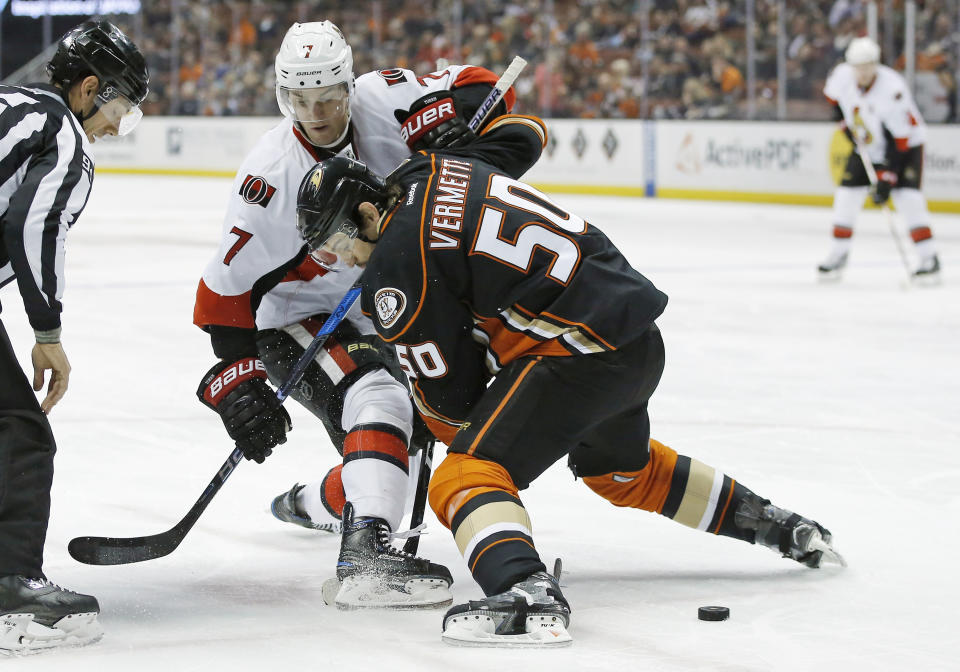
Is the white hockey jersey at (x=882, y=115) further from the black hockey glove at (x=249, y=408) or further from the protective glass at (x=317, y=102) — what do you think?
the black hockey glove at (x=249, y=408)

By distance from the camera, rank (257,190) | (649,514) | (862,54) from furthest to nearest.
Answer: (862,54) < (649,514) < (257,190)

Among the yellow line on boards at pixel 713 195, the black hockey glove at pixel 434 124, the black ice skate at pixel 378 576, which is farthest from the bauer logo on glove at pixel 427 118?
the yellow line on boards at pixel 713 195

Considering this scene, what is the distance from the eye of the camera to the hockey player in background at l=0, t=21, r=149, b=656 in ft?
8.16

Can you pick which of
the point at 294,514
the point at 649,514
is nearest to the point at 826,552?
the point at 649,514

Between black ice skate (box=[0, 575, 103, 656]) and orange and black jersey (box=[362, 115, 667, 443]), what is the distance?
0.75m

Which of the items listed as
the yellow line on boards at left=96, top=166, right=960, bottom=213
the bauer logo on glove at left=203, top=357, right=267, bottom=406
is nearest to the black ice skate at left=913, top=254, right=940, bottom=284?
the yellow line on boards at left=96, top=166, right=960, bottom=213

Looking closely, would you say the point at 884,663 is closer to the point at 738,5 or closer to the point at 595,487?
the point at 595,487

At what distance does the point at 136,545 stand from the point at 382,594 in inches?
22.2

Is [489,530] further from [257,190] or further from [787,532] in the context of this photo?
[257,190]

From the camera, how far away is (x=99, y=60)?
107 inches

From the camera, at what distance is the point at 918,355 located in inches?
238

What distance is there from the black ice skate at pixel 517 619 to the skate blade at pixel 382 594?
0.29 metres

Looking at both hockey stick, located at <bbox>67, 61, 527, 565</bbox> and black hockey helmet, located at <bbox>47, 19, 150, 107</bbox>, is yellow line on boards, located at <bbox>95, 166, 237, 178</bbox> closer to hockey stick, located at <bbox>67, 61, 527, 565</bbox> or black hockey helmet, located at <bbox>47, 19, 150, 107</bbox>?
hockey stick, located at <bbox>67, 61, 527, 565</bbox>

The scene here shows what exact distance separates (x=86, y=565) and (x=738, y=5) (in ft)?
38.5
